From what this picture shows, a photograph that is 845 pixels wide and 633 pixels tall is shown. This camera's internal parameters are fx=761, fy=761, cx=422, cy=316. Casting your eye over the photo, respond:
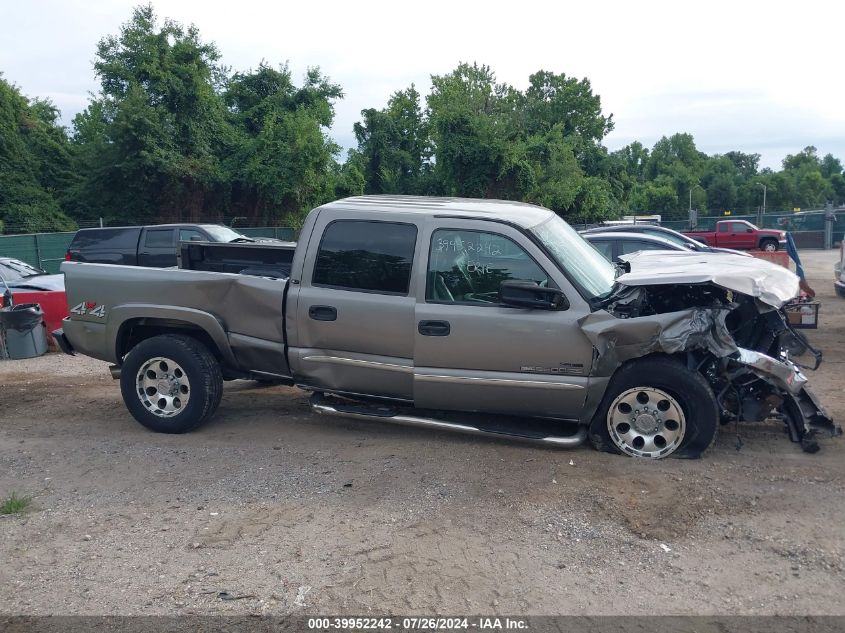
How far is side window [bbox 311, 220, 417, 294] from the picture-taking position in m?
5.86

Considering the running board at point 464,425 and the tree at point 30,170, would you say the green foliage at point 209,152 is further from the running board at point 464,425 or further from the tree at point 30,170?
the running board at point 464,425

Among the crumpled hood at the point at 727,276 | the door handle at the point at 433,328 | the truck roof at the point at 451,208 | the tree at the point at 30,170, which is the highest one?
the tree at the point at 30,170

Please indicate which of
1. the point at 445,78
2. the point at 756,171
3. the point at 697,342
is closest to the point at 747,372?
the point at 697,342

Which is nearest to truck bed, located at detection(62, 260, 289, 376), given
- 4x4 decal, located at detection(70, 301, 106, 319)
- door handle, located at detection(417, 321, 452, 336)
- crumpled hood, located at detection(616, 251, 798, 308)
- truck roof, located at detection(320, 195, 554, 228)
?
4x4 decal, located at detection(70, 301, 106, 319)

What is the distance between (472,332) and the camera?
5621mm

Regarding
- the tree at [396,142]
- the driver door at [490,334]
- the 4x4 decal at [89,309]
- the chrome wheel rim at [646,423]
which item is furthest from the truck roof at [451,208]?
the tree at [396,142]

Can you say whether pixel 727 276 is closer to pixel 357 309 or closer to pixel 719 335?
pixel 719 335

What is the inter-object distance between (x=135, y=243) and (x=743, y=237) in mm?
25392

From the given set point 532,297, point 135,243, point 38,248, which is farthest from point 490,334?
point 38,248

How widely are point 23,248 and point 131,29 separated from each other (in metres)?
13.4

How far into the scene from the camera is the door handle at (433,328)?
567cm

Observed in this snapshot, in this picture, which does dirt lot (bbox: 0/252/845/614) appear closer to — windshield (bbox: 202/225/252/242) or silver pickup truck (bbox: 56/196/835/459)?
silver pickup truck (bbox: 56/196/835/459)

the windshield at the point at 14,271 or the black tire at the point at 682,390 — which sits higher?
the windshield at the point at 14,271

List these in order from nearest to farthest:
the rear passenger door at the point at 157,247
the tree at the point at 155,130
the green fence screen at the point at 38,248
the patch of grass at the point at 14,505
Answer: the patch of grass at the point at 14,505, the rear passenger door at the point at 157,247, the green fence screen at the point at 38,248, the tree at the point at 155,130
